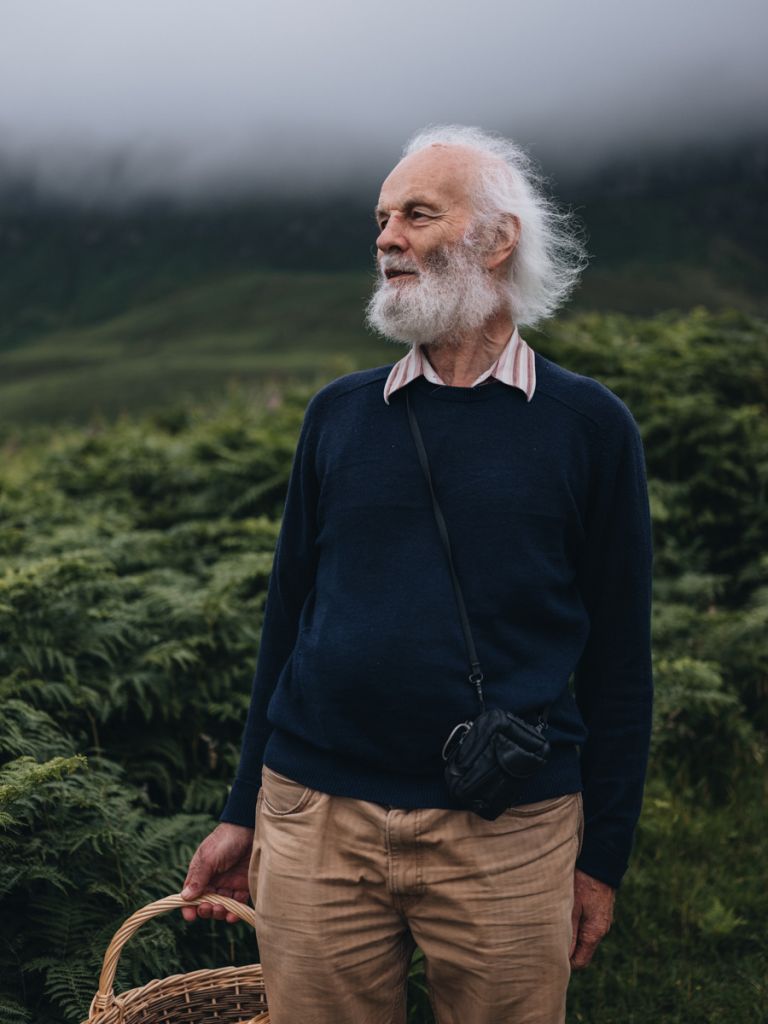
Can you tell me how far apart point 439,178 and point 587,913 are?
1.88 m

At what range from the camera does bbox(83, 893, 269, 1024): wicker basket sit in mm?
2473

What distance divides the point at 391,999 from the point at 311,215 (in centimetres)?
13703

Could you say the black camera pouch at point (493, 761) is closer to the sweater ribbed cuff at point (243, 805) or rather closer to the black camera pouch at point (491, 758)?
the black camera pouch at point (491, 758)

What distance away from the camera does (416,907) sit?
7.24 ft

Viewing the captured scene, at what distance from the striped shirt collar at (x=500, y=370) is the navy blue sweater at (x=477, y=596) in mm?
27

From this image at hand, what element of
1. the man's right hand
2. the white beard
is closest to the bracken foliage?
the man's right hand

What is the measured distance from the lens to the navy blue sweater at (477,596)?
216cm

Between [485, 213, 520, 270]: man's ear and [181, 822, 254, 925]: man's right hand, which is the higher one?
[485, 213, 520, 270]: man's ear

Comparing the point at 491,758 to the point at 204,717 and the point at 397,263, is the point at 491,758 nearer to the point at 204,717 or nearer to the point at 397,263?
the point at 397,263

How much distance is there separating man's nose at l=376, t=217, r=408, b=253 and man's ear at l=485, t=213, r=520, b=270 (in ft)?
0.70

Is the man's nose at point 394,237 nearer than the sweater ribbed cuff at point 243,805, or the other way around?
the man's nose at point 394,237

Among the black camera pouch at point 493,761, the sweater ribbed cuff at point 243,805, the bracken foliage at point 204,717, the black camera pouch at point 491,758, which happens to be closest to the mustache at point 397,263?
the black camera pouch at point 491,758

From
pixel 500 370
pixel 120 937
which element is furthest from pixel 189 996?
pixel 500 370

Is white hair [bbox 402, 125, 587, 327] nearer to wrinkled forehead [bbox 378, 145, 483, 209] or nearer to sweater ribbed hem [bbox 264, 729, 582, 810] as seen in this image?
wrinkled forehead [bbox 378, 145, 483, 209]
